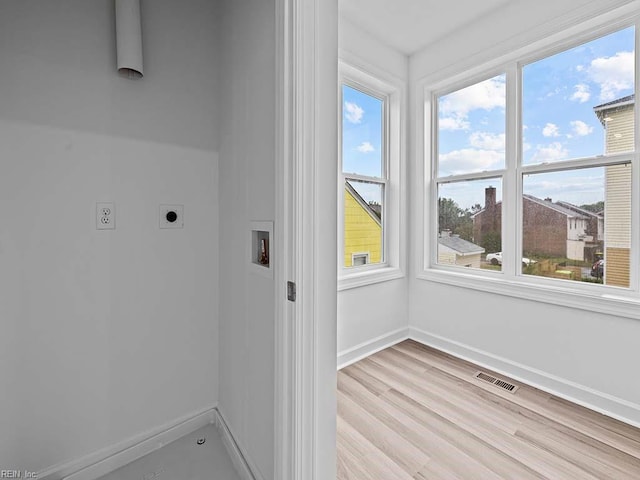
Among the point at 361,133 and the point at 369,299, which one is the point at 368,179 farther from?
the point at 369,299

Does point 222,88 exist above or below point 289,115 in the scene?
above

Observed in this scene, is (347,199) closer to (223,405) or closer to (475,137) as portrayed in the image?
(475,137)

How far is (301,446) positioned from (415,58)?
3.14 metres

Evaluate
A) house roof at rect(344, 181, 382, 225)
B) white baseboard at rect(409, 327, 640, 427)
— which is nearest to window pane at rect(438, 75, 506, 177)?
house roof at rect(344, 181, 382, 225)

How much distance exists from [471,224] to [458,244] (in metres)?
0.22

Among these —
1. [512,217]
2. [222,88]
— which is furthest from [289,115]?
[512,217]

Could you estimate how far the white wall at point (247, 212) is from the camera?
1124mm

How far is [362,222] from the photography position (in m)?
2.61

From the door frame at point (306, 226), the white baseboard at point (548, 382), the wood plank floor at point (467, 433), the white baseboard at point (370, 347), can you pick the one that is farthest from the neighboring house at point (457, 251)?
the door frame at point (306, 226)

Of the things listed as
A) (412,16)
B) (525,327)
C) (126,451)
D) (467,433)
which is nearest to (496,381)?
(525,327)

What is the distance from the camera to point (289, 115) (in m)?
0.95

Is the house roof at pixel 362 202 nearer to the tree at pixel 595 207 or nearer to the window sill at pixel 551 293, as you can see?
the window sill at pixel 551 293

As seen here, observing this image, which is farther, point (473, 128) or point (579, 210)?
point (473, 128)

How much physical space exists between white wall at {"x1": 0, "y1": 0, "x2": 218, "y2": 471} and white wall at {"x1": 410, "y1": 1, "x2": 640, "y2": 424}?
6.46 ft
